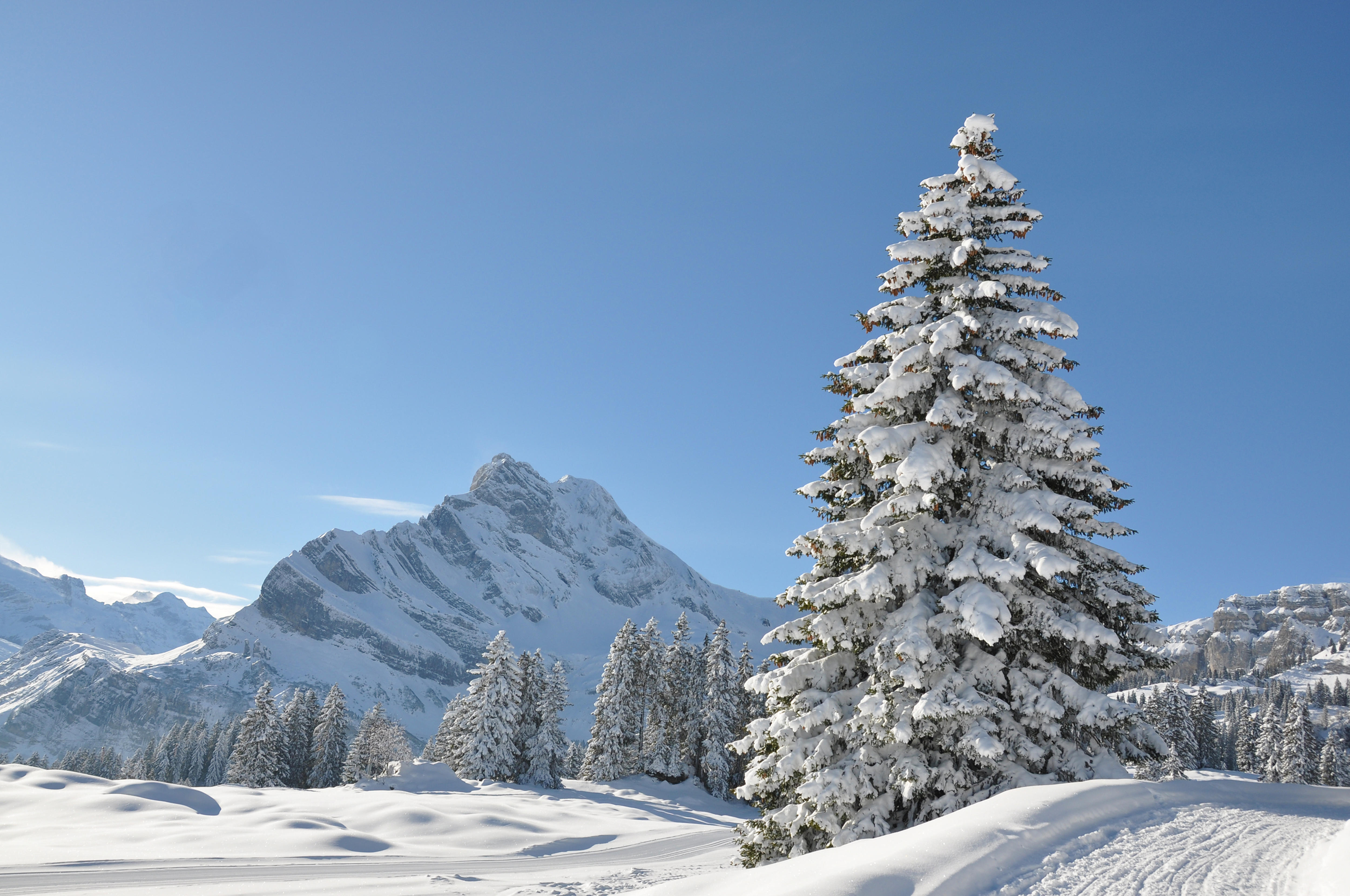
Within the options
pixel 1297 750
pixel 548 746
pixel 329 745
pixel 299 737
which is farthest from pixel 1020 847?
pixel 1297 750

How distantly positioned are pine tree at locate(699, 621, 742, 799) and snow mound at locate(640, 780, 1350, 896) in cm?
4854

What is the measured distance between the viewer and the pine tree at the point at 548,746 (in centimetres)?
5228

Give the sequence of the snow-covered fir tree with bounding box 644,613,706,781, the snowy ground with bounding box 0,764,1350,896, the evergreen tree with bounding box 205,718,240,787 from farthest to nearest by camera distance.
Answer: the evergreen tree with bounding box 205,718,240,787
the snow-covered fir tree with bounding box 644,613,706,781
the snowy ground with bounding box 0,764,1350,896

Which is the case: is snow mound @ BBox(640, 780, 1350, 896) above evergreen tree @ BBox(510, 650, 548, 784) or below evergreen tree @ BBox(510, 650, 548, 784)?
above

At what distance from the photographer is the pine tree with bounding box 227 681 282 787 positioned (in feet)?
191

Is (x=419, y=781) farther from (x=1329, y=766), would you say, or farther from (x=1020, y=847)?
(x=1329, y=766)

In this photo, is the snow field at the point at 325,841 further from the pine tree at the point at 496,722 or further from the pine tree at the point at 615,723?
the pine tree at the point at 615,723

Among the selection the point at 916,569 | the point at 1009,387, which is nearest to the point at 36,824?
the point at 916,569

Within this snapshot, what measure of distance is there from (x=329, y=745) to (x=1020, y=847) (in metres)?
74.3

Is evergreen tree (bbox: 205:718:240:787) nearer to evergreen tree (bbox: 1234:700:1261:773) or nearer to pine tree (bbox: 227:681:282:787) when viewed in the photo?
pine tree (bbox: 227:681:282:787)

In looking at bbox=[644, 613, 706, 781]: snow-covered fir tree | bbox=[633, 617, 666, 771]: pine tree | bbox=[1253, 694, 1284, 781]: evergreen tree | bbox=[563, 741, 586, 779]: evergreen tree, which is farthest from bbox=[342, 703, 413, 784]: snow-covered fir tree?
bbox=[1253, 694, 1284, 781]: evergreen tree

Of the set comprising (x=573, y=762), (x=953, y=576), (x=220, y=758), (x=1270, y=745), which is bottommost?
(x=220, y=758)

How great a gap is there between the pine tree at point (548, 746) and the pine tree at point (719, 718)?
11070mm

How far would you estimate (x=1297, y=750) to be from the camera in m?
61.7
